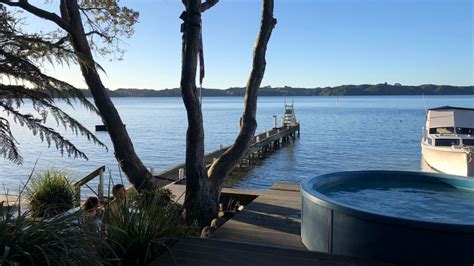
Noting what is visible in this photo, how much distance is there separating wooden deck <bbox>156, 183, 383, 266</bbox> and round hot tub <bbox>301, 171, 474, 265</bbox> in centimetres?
37

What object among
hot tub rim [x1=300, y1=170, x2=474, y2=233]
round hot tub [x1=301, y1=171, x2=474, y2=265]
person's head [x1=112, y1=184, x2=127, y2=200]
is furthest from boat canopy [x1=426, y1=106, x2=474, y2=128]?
person's head [x1=112, y1=184, x2=127, y2=200]

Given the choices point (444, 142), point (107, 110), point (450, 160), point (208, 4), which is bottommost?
point (450, 160)

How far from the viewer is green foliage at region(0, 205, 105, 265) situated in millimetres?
2480

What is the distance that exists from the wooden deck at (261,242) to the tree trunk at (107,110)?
2.23 m

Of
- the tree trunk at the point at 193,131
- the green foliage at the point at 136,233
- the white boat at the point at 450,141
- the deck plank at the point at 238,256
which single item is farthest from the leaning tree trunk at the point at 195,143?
the white boat at the point at 450,141

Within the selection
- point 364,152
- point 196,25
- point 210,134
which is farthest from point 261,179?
point 210,134

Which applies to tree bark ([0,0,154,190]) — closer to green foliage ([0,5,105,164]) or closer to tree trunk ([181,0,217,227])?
tree trunk ([181,0,217,227])

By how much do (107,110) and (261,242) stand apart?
3916 millimetres

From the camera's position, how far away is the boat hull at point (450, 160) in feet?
56.2

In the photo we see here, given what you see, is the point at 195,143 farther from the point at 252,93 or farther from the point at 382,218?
the point at 382,218

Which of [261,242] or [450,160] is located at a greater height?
[261,242]

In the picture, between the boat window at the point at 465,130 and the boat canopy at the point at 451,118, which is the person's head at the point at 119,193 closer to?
the boat window at the point at 465,130

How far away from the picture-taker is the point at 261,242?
598 cm

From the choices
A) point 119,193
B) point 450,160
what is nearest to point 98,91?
point 119,193
